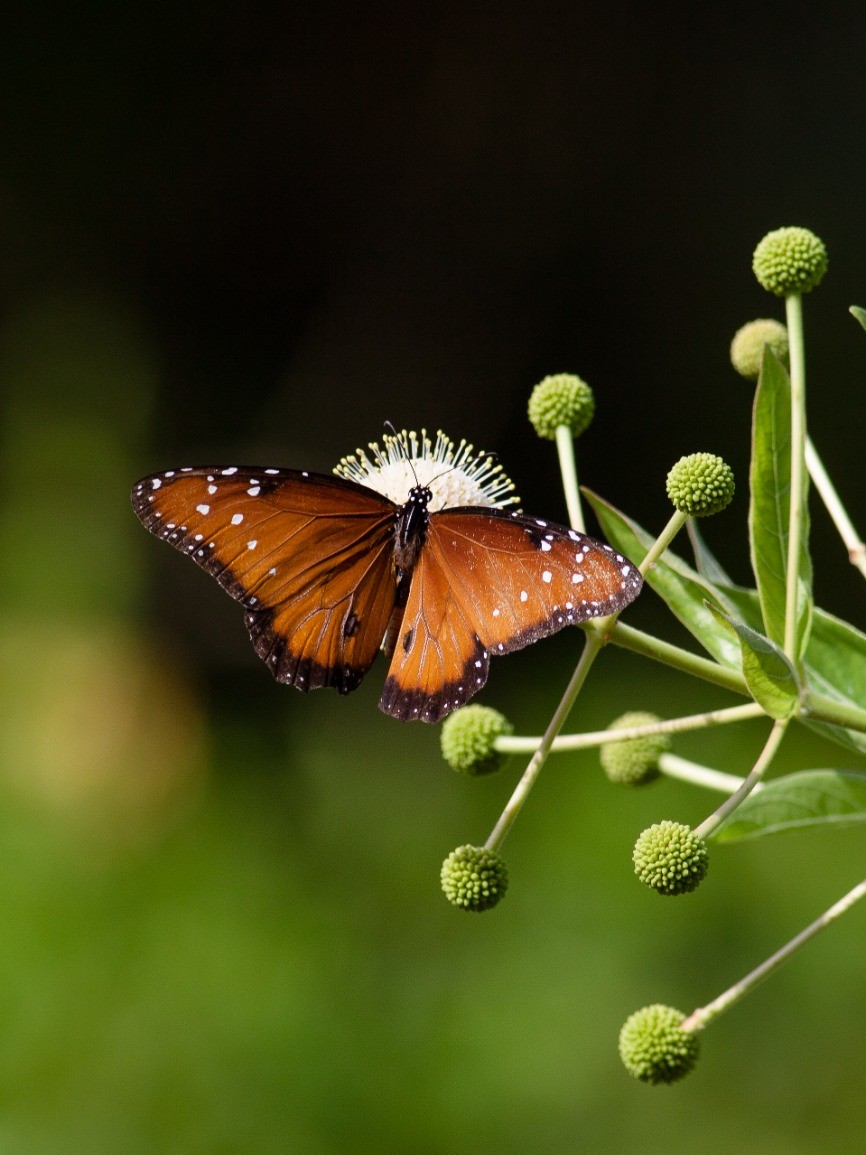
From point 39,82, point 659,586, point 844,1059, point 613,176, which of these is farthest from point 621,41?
point 659,586

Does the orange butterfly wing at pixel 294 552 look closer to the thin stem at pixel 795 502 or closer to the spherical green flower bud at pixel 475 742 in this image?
the spherical green flower bud at pixel 475 742

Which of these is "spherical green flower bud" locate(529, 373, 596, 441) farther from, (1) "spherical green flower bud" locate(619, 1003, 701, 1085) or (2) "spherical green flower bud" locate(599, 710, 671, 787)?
(1) "spherical green flower bud" locate(619, 1003, 701, 1085)

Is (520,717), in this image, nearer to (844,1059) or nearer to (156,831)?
(156,831)

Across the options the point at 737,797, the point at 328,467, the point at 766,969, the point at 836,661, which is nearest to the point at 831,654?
the point at 836,661

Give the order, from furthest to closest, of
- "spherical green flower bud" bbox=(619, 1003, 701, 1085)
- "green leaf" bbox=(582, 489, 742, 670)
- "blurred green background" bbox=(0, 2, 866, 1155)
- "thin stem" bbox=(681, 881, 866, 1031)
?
"blurred green background" bbox=(0, 2, 866, 1155) < "green leaf" bbox=(582, 489, 742, 670) < "spherical green flower bud" bbox=(619, 1003, 701, 1085) < "thin stem" bbox=(681, 881, 866, 1031)

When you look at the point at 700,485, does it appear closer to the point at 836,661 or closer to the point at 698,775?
the point at 836,661

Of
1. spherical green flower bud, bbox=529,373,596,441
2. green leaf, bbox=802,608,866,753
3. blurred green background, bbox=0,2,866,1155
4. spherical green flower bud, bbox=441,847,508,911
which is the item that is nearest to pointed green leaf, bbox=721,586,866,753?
green leaf, bbox=802,608,866,753
